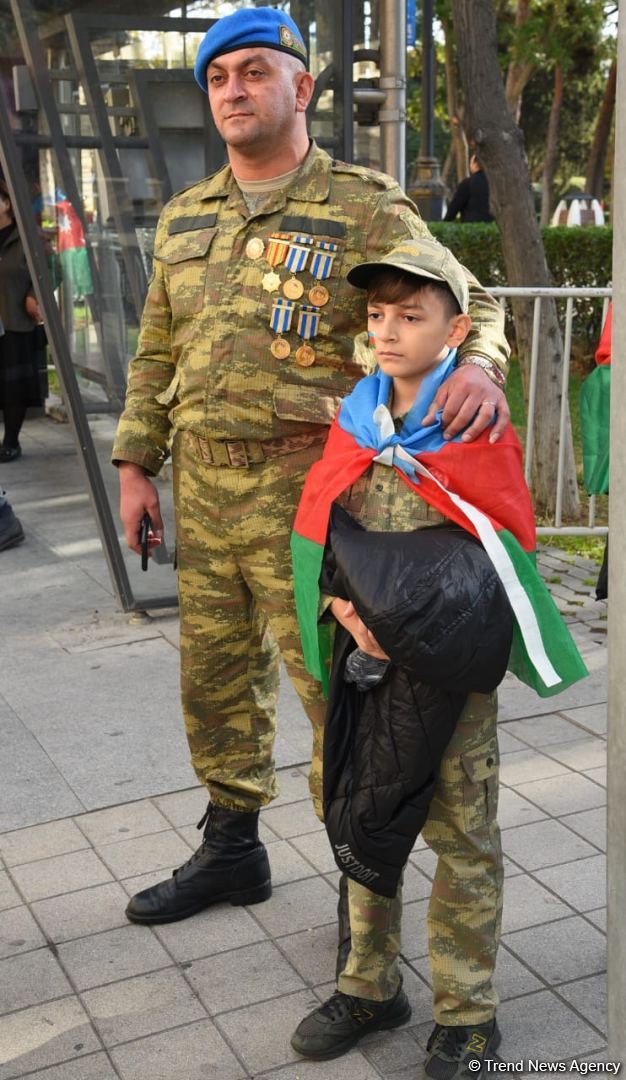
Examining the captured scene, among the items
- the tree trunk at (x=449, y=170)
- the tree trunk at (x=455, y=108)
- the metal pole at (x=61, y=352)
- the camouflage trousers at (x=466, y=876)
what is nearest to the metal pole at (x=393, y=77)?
the metal pole at (x=61, y=352)

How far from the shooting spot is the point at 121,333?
5.88 m

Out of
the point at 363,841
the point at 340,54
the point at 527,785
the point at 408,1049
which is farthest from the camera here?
the point at 340,54

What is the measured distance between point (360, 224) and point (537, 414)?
4750mm

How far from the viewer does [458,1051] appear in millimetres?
2734

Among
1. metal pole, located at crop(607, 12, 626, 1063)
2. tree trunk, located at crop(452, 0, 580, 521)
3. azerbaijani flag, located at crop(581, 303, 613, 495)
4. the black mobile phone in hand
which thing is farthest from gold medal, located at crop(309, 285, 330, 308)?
tree trunk, located at crop(452, 0, 580, 521)

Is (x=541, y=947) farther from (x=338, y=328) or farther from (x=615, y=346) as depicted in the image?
(x=615, y=346)

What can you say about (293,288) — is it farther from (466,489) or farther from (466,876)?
(466,876)

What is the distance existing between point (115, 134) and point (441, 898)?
399cm

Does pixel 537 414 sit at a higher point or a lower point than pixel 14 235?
lower

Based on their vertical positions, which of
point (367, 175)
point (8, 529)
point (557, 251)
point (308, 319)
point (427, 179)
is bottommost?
point (8, 529)

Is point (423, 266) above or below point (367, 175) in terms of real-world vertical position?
below

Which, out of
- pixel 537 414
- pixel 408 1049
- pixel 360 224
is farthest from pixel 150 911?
pixel 537 414

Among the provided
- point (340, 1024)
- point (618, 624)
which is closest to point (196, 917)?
point (340, 1024)

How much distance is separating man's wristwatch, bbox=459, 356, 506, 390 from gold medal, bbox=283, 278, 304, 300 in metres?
0.49
